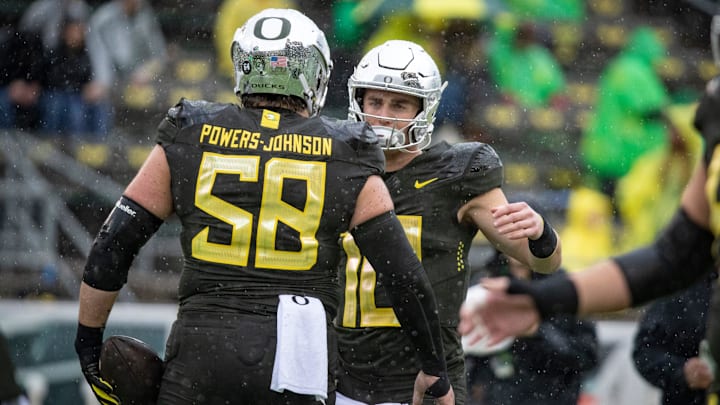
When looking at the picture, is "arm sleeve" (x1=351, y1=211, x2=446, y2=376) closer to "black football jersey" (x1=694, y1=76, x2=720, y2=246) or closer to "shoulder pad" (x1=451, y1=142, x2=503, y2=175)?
"shoulder pad" (x1=451, y1=142, x2=503, y2=175)

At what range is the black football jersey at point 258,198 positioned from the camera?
12.6ft

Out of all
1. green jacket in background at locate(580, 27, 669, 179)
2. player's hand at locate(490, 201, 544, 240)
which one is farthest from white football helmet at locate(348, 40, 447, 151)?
green jacket in background at locate(580, 27, 669, 179)

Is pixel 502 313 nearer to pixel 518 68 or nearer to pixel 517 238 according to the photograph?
pixel 517 238

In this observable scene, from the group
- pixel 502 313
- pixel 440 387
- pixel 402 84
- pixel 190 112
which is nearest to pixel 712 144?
pixel 502 313

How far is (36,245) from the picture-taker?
9.73 metres

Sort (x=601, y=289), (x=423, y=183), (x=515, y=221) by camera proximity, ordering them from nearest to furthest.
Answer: (x=601, y=289) < (x=515, y=221) < (x=423, y=183)

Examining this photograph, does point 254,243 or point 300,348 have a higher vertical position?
point 254,243

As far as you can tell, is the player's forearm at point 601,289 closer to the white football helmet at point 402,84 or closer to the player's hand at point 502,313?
the player's hand at point 502,313

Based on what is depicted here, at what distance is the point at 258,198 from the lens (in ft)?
12.6

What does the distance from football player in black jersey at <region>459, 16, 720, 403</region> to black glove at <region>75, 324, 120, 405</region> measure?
1.68m

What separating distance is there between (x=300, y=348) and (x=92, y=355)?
746 mm

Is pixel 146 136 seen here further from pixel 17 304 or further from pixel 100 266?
pixel 100 266

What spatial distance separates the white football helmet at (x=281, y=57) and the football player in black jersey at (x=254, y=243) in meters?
0.01

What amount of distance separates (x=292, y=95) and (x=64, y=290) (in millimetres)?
5905
